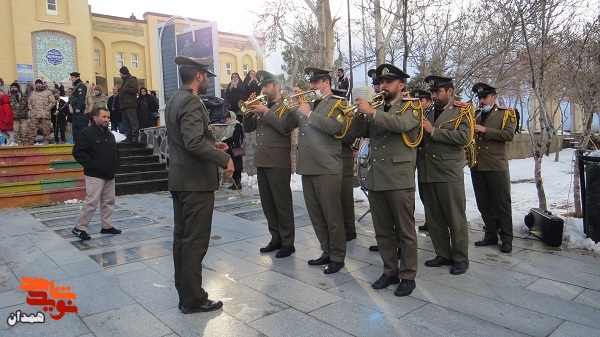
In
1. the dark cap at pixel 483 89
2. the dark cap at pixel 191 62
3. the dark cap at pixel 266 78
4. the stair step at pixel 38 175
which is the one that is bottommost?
the stair step at pixel 38 175

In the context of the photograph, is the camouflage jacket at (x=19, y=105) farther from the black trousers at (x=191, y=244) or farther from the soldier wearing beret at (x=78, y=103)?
the black trousers at (x=191, y=244)

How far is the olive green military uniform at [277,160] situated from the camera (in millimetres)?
5102

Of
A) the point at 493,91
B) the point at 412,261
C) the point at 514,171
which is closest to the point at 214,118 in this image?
the point at 493,91

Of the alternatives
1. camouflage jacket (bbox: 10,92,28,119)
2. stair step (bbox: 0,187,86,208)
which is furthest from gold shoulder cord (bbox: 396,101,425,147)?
camouflage jacket (bbox: 10,92,28,119)

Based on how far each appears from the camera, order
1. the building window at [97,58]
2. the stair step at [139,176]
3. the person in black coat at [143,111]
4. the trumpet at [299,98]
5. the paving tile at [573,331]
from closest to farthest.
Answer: the paving tile at [573,331], the trumpet at [299,98], the stair step at [139,176], the person in black coat at [143,111], the building window at [97,58]

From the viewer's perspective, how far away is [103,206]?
6.29m

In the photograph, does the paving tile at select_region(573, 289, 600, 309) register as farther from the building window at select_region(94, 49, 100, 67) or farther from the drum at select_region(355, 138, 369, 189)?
the building window at select_region(94, 49, 100, 67)

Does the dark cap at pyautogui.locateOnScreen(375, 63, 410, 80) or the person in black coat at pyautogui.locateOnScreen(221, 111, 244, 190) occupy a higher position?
the dark cap at pyautogui.locateOnScreen(375, 63, 410, 80)

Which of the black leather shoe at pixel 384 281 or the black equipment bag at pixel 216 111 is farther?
the black equipment bag at pixel 216 111

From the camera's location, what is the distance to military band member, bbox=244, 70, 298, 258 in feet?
16.7

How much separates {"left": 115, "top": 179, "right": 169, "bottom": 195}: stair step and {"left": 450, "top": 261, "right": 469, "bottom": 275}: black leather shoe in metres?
7.46

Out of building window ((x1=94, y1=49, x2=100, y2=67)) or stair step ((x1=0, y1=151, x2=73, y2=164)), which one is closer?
stair step ((x1=0, y1=151, x2=73, y2=164))

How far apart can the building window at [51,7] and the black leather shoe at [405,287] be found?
32647 millimetres

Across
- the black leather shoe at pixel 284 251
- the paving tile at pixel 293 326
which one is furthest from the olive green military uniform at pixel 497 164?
the paving tile at pixel 293 326
